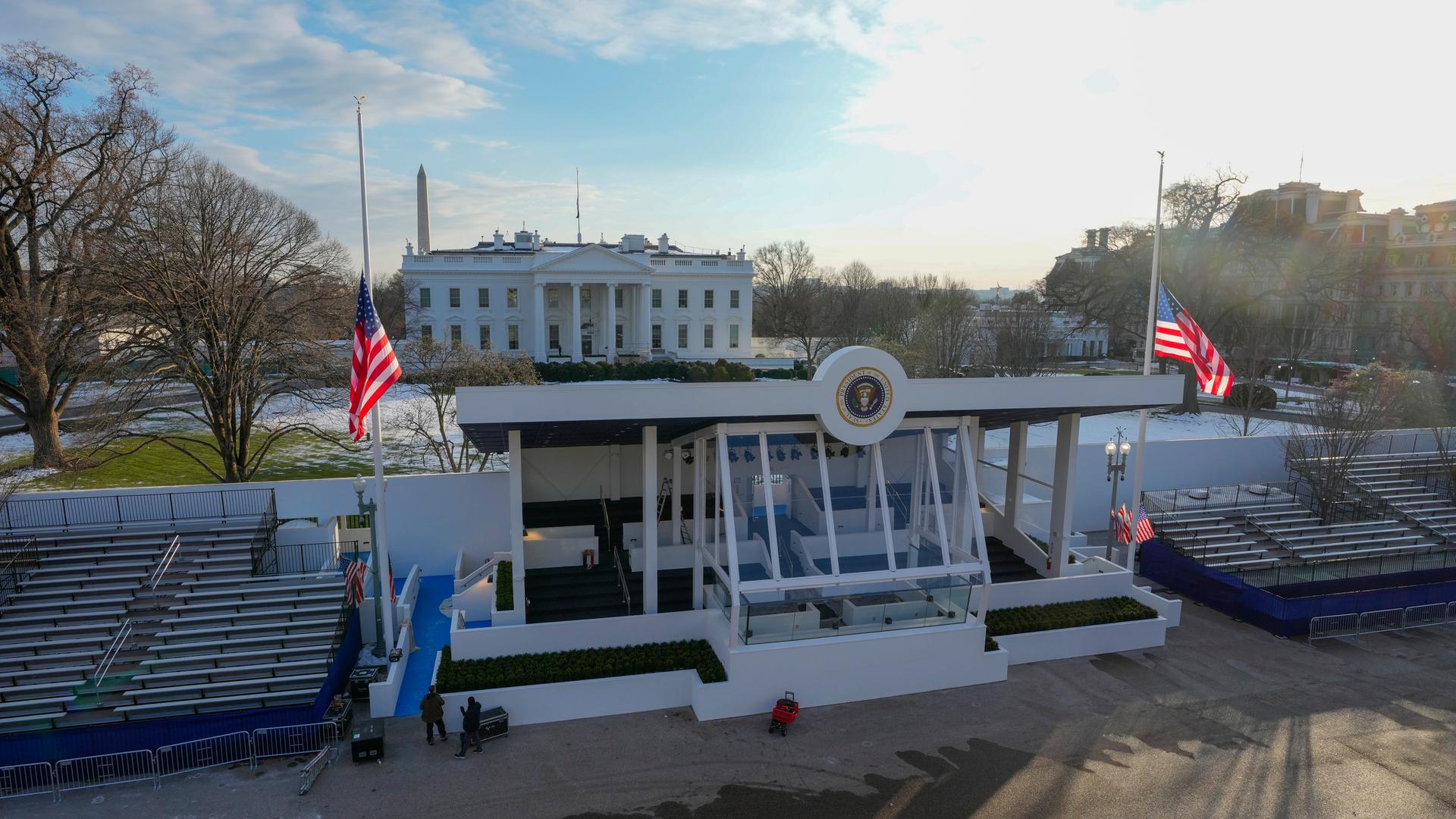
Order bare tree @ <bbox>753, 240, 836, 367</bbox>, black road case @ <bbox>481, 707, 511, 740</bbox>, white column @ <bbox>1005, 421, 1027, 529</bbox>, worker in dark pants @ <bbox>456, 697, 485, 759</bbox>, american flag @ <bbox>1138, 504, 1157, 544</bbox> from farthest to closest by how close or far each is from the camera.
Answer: bare tree @ <bbox>753, 240, 836, 367</bbox> < white column @ <bbox>1005, 421, 1027, 529</bbox> < american flag @ <bbox>1138, 504, 1157, 544</bbox> < black road case @ <bbox>481, 707, 511, 740</bbox> < worker in dark pants @ <bbox>456, 697, 485, 759</bbox>

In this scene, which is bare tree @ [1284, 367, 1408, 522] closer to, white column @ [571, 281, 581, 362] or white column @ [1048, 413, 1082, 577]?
white column @ [1048, 413, 1082, 577]

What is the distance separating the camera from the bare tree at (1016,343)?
46.2 m

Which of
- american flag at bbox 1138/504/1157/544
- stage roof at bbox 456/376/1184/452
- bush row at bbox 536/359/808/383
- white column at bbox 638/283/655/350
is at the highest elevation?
white column at bbox 638/283/655/350

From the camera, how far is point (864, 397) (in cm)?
1474

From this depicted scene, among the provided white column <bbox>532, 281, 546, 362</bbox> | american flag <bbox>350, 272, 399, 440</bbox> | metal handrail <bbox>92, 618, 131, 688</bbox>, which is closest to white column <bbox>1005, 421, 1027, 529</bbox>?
american flag <bbox>350, 272, 399, 440</bbox>

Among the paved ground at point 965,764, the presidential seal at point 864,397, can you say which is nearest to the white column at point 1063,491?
the paved ground at point 965,764

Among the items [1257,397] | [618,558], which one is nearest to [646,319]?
[1257,397]

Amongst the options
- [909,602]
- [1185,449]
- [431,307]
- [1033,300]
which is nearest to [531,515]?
[909,602]

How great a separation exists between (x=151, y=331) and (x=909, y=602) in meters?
24.7

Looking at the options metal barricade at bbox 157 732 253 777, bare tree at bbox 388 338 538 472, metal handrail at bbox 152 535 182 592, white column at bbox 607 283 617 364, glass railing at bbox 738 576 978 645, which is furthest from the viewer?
white column at bbox 607 283 617 364

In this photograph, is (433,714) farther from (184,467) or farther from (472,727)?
(184,467)

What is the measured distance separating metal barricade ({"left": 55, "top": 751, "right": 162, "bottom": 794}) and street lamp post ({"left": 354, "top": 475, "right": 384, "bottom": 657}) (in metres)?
4.42

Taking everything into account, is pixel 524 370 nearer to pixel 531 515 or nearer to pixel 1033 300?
pixel 531 515

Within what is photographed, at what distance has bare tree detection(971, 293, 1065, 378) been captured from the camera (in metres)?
46.2
